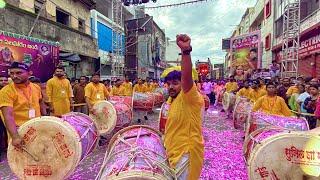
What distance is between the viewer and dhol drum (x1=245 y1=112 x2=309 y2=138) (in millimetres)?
5715

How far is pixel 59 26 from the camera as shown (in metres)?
16.2

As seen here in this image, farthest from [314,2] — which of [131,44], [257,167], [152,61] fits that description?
[152,61]

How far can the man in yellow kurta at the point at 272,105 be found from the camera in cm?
692

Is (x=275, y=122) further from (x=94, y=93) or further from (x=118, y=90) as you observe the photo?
(x=118, y=90)

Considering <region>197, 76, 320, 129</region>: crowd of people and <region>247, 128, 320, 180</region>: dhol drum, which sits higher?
<region>197, 76, 320, 129</region>: crowd of people

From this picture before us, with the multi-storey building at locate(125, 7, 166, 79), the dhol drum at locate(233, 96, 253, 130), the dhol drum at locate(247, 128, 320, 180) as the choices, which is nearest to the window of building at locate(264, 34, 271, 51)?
the multi-storey building at locate(125, 7, 166, 79)

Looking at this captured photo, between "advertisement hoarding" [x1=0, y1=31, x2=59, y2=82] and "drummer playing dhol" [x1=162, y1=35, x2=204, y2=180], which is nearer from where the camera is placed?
"drummer playing dhol" [x1=162, y1=35, x2=204, y2=180]

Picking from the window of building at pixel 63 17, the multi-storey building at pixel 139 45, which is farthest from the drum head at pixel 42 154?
the multi-storey building at pixel 139 45

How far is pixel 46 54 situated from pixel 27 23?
2.89 meters

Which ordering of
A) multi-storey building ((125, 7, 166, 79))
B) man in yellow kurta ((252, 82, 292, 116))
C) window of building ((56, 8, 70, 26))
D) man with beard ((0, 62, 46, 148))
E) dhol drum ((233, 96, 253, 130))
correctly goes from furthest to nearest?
multi-storey building ((125, 7, 166, 79)) → window of building ((56, 8, 70, 26)) → dhol drum ((233, 96, 253, 130)) → man in yellow kurta ((252, 82, 292, 116)) → man with beard ((0, 62, 46, 148))

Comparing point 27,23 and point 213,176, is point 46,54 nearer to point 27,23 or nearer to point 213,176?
point 27,23

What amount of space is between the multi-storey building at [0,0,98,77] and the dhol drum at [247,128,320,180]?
10.7 meters

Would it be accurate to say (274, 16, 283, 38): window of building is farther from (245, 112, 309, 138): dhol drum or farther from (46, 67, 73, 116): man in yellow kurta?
(46, 67, 73, 116): man in yellow kurta

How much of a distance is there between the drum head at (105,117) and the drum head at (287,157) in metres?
4.70
